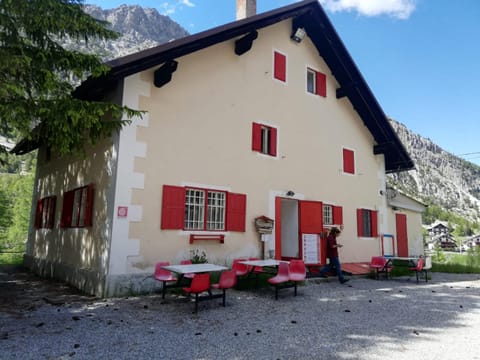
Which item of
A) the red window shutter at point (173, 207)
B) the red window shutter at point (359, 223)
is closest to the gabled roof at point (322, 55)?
the red window shutter at point (173, 207)

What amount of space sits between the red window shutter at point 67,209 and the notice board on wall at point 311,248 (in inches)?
274

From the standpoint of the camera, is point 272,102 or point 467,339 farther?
point 272,102

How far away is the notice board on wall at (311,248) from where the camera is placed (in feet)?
34.8

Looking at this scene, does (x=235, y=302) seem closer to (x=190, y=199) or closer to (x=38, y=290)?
(x=190, y=199)

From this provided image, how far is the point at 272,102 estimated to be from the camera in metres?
10.6

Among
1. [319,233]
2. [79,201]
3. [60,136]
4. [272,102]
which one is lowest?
[319,233]

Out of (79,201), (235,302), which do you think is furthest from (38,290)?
(235,302)

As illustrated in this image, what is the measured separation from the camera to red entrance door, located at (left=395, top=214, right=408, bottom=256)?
14289 mm

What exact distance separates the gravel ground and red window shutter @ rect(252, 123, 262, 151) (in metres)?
4.14

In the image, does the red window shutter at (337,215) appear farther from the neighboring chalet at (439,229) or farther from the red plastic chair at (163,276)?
the neighboring chalet at (439,229)

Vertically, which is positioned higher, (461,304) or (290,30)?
(290,30)

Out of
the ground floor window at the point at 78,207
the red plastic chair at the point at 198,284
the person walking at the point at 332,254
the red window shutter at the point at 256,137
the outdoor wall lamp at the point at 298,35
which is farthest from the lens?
the outdoor wall lamp at the point at 298,35

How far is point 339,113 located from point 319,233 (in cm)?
479

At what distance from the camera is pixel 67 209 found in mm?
9492
